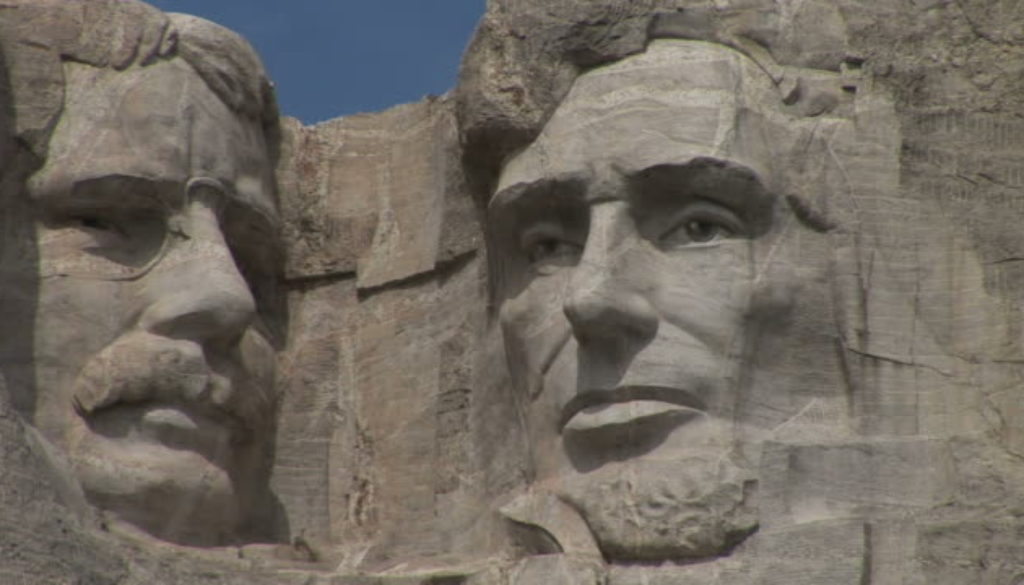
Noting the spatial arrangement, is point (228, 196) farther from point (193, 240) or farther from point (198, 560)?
point (198, 560)

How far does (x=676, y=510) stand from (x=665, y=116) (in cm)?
129

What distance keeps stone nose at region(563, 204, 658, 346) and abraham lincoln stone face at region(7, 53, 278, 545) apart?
1242 mm

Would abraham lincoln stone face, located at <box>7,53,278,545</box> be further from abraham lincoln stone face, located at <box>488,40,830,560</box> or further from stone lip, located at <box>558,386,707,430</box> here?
stone lip, located at <box>558,386,707,430</box>

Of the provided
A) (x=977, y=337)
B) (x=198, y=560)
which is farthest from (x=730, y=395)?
(x=198, y=560)

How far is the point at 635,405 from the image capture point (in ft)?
44.5

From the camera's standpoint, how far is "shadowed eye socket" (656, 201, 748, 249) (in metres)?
13.8

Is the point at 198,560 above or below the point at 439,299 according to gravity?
below

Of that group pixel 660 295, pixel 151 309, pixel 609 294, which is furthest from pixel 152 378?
pixel 660 295

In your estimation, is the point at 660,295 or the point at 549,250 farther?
the point at 549,250

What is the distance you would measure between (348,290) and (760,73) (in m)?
1.84

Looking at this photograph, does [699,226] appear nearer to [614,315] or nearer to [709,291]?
[709,291]

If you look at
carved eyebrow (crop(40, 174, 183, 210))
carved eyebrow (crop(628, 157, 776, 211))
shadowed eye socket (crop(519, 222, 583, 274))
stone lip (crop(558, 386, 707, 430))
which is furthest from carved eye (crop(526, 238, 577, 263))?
carved eyebrow (crop(40, 174, 183, 210))

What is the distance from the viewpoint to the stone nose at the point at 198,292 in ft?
46.3

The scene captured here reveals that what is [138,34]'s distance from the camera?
14.6 meters
